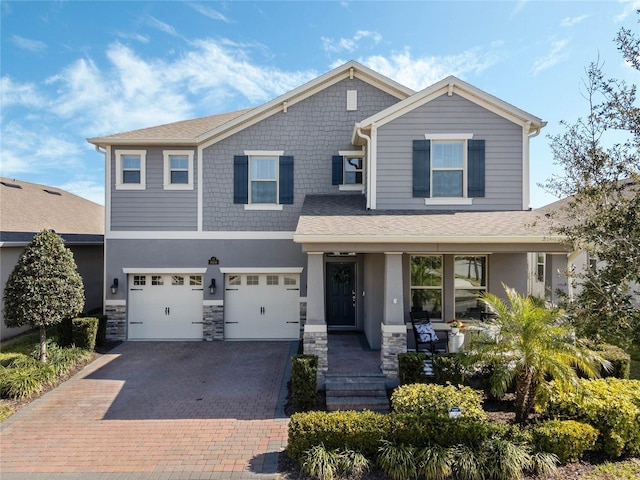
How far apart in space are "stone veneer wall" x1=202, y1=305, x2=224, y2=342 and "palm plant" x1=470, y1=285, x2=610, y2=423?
26.5 feet

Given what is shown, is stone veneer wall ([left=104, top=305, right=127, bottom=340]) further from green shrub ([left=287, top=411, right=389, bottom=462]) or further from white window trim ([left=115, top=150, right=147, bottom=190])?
green shrub ([left=287, top=411, right=389, bottom=462])

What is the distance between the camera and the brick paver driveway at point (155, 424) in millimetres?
5242

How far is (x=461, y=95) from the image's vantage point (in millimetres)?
9812

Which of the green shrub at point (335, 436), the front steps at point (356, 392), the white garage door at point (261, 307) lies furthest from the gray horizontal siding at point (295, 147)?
the green shrub at point (335, 436)

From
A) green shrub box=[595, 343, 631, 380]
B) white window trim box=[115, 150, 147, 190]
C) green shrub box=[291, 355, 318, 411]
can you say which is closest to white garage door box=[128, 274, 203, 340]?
white window trim box=[115, 150, 147, 190]

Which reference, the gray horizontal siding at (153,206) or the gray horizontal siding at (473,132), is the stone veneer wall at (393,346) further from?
the gray horizontal siding at (153,206)

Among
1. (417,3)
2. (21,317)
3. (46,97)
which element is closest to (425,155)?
(417,3)

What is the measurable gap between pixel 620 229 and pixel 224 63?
1091 centimetres

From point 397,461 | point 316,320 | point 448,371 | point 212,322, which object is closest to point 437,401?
point 397,461

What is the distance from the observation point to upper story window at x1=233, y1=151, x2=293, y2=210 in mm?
11617

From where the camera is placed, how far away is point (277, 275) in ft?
38.7

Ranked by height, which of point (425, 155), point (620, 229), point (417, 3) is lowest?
point (620, 229)

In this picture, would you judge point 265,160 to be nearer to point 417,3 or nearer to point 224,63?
point 224,63

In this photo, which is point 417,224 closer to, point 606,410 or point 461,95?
point 461,95
